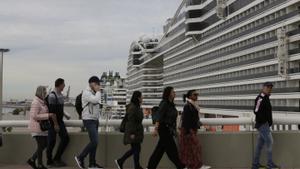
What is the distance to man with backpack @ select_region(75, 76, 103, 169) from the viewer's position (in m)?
8.55

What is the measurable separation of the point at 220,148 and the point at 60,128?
3.18 metres

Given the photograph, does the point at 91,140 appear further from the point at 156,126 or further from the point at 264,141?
the point at 264,141

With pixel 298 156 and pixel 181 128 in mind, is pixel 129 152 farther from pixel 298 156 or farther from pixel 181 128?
pixel 298 156

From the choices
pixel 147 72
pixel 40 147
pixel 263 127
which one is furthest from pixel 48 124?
pixel 147 72

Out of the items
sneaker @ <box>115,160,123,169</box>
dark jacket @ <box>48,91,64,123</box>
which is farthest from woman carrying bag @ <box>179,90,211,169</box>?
dark jacket @ <box>48,91,64,123</box>

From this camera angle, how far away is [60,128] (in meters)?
9.05

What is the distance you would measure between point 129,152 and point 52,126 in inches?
62.2

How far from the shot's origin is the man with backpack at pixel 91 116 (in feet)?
28.0

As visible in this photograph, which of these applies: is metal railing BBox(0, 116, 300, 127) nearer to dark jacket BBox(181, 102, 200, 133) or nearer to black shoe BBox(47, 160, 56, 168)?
dark jacket BBox(181, 102, 200, 133)

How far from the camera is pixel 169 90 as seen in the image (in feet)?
26.9

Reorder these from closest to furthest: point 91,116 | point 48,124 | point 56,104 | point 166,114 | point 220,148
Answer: point 166,114
point 48,124
point 91,116
point 56,104
point 220,148

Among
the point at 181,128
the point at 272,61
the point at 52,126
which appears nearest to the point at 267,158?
the point at 181,128

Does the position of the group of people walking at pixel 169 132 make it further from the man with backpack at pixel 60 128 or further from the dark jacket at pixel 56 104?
the dark jacket at pixel 56 104

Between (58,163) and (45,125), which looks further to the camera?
(58,163)
